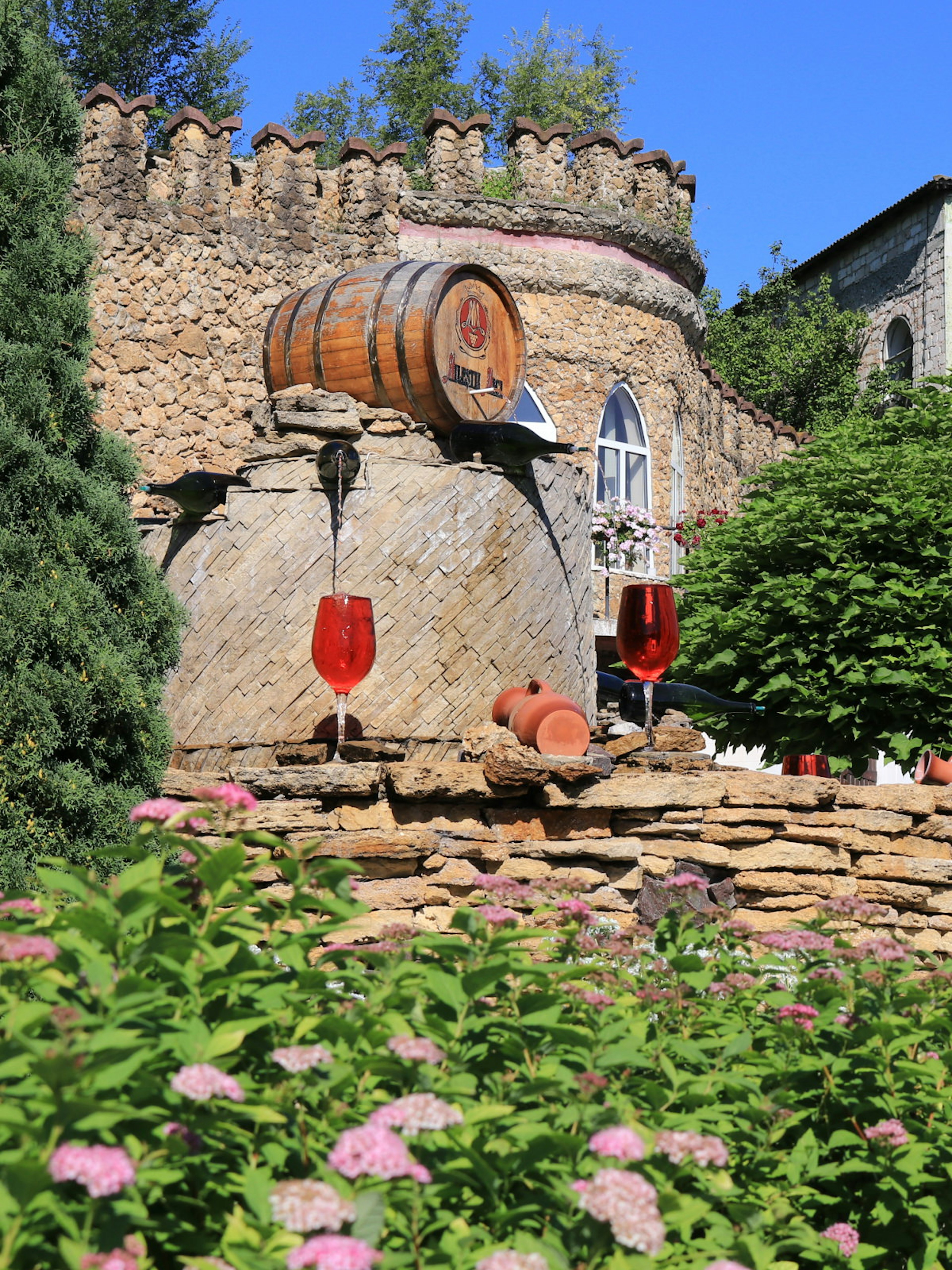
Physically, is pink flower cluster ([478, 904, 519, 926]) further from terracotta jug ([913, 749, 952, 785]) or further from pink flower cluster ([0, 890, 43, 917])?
terracotta jug ([913, 749, 952, 785])

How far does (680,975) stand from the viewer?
259 cm

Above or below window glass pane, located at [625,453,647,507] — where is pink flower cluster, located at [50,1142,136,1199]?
below

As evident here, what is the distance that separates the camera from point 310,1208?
139 centimetres

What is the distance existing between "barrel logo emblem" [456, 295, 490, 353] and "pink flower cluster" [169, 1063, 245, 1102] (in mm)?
5470

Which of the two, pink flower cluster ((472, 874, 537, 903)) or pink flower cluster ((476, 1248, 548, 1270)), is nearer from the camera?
pink flower cluster ((476, 1248, 548, 1270))

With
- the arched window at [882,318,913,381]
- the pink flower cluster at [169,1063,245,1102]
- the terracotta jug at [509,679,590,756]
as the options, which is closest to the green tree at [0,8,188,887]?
the terracotta jug at [509,679,590,756]

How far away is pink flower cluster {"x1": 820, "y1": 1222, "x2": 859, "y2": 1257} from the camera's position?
2.03 metres

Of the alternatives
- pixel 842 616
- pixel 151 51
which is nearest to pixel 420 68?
pixel 151 51

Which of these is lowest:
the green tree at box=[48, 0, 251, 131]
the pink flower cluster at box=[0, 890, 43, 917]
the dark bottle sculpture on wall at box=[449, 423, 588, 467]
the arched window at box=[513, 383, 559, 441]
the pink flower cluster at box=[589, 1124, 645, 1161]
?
the pink flower cluster at box=[589, 1124, 645, 1161]

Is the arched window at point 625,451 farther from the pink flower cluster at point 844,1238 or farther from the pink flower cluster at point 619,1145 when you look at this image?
the pink flower cluster at point 619,1145

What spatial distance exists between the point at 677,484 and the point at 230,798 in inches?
632

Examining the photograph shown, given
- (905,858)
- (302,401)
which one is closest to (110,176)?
(302,401)

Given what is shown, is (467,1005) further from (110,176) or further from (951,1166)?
(110,176)

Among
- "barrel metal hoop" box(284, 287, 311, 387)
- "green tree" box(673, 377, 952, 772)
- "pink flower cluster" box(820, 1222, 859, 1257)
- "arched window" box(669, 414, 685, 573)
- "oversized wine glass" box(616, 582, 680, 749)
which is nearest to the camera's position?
"pink flower cluster" box(820, 1222, 859, 1257)
